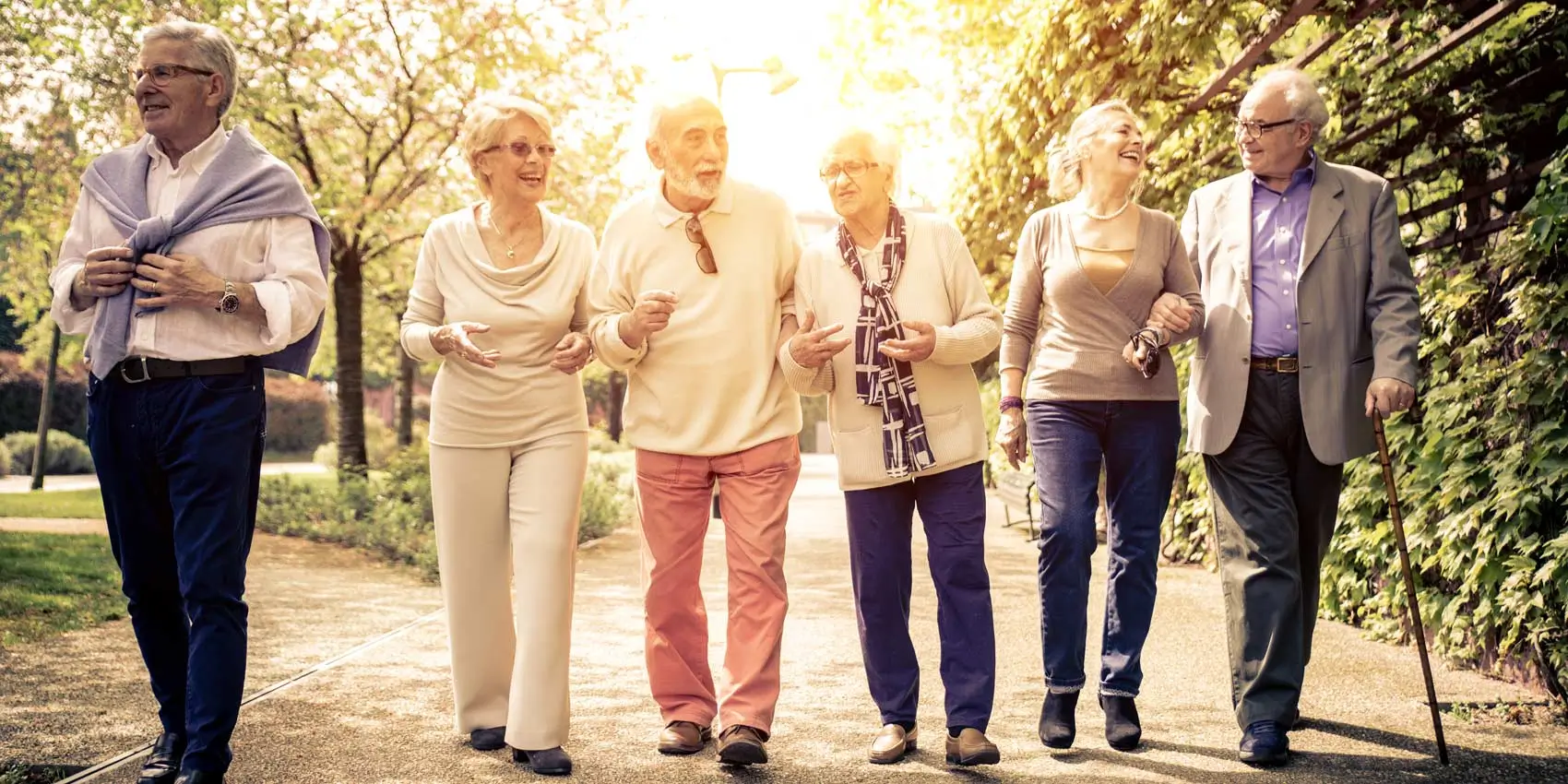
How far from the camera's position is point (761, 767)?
4504 mm

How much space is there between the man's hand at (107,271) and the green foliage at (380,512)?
6.57 m

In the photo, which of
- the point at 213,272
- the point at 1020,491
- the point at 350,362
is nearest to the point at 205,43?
the point at 213,272

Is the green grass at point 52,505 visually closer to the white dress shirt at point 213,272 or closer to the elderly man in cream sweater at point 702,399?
the white dress shirt at point 213,272

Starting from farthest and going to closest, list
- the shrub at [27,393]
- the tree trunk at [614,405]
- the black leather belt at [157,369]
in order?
the tree trunk at [614,405] → the shrub at [27,393] → the black leather belt at [157,369]

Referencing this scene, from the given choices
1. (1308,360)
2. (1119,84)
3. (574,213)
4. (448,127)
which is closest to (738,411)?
(1308,360)

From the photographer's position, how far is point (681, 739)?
4.65 meters

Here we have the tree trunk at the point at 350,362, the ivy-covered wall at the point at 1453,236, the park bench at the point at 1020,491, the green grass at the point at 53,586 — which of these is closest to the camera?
the ivy-covered wall at the point at 1453,236

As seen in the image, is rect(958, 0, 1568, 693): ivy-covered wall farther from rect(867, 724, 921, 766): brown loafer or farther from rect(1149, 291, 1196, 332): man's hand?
rect(867, 724, 921, 766): brown loafer

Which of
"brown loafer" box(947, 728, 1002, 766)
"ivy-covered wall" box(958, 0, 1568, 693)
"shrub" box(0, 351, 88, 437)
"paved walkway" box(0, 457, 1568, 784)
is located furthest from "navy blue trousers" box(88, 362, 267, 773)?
"shrub" box(0, 351, 88, 437)

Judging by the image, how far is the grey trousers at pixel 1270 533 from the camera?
462cm

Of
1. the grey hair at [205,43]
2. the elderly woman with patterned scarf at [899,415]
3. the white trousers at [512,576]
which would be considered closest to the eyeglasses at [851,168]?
the elderly woman with patterned scarf at [899,415]

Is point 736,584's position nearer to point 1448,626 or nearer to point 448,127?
point 1448,626

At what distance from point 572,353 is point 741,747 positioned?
1.32 m

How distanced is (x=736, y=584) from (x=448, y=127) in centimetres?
1101
